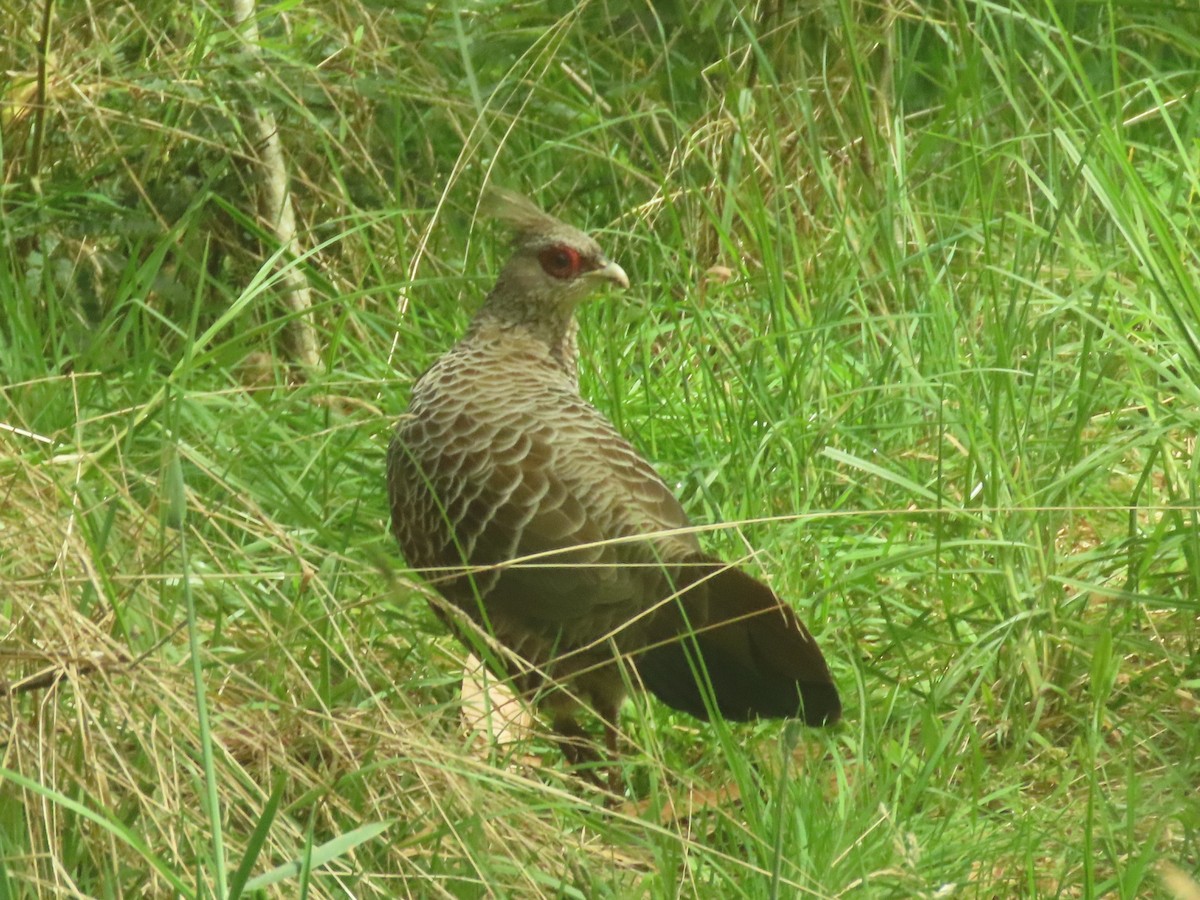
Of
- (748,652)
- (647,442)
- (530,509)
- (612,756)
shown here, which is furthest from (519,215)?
(748,652)

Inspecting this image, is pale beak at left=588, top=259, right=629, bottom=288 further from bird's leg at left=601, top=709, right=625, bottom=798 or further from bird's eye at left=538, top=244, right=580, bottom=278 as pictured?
bird's leg at left=601, top=709, right=625, bottom=798

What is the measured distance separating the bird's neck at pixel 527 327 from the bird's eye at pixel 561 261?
3.2 inches

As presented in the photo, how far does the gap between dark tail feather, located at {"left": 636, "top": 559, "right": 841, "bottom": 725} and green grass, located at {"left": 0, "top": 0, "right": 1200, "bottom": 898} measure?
0.31 feet

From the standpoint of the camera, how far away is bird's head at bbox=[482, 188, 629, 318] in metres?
3.91

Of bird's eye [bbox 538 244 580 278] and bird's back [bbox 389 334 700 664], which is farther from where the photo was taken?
bird's eye [bbox 538 244 580 278]

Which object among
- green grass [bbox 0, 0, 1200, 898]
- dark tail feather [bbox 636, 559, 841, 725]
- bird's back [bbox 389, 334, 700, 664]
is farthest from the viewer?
bird's back [bbox 389, 334, 700, 664]

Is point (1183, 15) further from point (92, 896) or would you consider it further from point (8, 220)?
point (92, 896)

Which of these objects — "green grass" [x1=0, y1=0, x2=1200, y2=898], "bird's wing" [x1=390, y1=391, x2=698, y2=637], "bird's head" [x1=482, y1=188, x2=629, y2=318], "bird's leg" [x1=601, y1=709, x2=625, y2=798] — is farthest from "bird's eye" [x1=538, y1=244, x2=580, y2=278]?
"bird's leg" [x1=601, y1=709, x2=625, y2=798]

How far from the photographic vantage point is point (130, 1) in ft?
15.1

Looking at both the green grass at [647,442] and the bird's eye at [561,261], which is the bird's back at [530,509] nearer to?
the green grass at [647,442]

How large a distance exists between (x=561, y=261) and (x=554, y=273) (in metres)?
0.03

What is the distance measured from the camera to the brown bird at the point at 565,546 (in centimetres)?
287

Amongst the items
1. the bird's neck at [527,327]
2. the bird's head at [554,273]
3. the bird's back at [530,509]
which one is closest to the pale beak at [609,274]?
the bird's head at [554,273]

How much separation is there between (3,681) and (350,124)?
260cm
